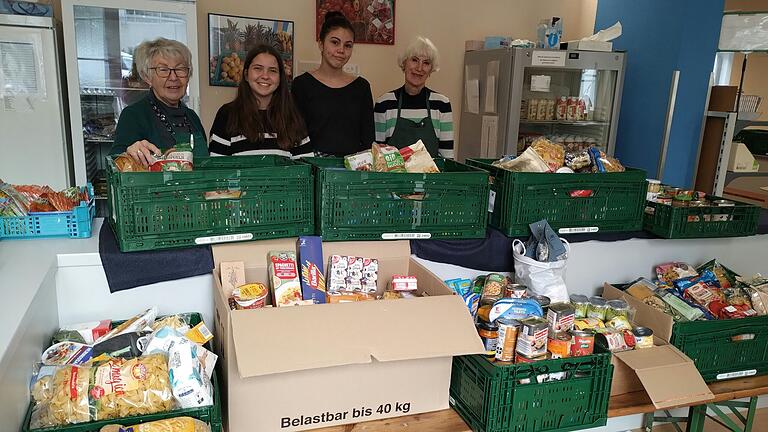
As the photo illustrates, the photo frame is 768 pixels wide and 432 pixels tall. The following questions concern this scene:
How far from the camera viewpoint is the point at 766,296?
2.03 metres

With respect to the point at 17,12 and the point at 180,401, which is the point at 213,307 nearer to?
the point at 180,401

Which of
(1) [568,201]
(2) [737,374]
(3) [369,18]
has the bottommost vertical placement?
(2) [737,374]

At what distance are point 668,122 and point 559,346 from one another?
3.10 meters

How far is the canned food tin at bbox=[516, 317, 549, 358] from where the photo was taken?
5.06 ft

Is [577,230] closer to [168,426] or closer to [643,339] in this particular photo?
[643,339]

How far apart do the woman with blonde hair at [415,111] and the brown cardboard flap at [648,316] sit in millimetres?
1467

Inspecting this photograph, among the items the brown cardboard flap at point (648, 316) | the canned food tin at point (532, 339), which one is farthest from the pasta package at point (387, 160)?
the brown cardboard flap at point (648, 316)

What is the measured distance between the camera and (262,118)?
238cm

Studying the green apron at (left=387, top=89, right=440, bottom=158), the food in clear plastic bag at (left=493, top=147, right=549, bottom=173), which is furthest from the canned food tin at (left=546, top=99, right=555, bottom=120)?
the food in clear plastic bag at (left=493, top=147, right=549, bottom=173)

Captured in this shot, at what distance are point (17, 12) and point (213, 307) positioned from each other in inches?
106

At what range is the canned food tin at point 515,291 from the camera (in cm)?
173

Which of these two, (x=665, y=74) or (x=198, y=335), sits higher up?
(x=665, y=74)

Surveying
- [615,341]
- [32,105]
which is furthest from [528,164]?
[32,105]

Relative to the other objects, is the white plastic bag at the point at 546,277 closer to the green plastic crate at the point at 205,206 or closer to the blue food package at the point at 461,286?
the blue food package at the point at 461,286
